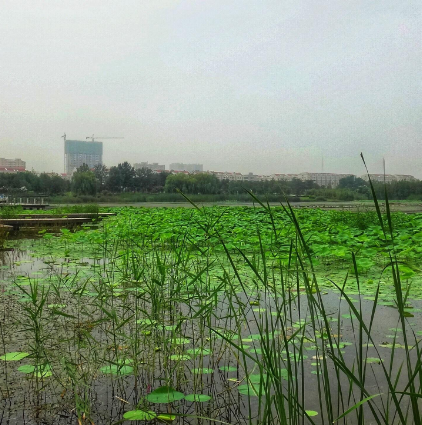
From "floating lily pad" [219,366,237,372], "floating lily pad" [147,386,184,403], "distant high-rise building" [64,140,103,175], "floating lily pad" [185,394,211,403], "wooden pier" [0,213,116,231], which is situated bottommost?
"floating lily pad" [219,366,237,372]

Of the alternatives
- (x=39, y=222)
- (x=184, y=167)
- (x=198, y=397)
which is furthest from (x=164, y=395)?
Answer: (x=184, y=167)

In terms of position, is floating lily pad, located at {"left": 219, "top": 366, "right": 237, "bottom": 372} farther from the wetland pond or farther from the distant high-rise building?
the distant high-rise building

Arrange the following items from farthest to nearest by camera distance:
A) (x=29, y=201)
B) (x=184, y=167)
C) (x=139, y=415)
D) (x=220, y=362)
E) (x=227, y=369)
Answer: (x=184, y=167), (x=29, y=201), (x=220, y=362), (x=227, y=369), (x=139, y=415)

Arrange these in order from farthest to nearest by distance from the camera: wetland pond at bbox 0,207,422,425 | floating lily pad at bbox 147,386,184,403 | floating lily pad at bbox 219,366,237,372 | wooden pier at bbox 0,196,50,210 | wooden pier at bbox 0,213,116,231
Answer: wooden pier at bbox 0,196,50,210, wooden pier at bbox 0,213,116,231, floating lily pad at bbox 219,366,237,372, floating lily pad at bbox 147,386,184,403, wetland pond at bbox 0,207,422,425

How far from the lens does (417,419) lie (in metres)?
0.84

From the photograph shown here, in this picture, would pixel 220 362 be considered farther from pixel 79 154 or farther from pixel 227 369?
pixel 79 154

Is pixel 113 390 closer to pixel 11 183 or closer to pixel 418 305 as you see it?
pixel 418 305

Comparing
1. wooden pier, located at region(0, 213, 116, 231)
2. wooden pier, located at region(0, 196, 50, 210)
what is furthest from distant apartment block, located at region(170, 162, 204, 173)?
wooden pier, located at region(0, 213, 116, 231)

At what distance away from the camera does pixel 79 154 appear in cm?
4909

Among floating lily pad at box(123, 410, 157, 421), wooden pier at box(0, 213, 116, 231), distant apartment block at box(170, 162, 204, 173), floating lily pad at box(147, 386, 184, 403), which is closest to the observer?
floating lily pad at box(123, 410, 157, 421)

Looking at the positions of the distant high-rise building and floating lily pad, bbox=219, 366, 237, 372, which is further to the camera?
the distant high-rise building

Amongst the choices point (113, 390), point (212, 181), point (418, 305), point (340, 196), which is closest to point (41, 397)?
point (113, 390)

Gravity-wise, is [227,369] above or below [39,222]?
below

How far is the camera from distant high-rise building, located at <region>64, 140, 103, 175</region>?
46.7 m
